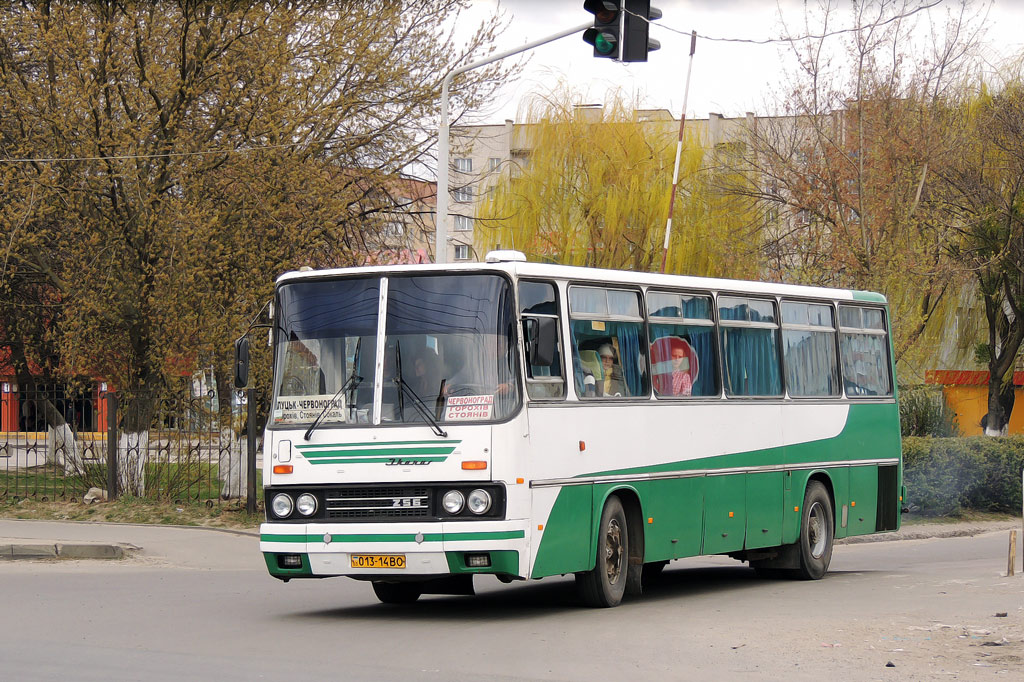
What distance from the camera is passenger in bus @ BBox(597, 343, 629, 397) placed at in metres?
13.8

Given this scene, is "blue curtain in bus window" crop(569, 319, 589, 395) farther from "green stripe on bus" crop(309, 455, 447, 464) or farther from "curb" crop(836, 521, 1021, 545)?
"curb" crop(836, 521, 1021, 545)

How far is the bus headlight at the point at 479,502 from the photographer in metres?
12.2

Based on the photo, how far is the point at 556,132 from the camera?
47094mm

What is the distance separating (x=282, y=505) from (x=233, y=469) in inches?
455

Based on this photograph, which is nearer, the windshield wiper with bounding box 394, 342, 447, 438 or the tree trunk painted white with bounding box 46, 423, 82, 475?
the windshield wiper with bounding box 394, 342, 447, 438

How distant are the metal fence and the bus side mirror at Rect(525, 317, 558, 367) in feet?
36.2

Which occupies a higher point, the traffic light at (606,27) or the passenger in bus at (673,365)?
the traffic light at (606,27)

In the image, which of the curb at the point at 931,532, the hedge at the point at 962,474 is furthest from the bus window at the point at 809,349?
the hedge at the point at 962,474

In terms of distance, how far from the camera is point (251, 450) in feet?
73.8

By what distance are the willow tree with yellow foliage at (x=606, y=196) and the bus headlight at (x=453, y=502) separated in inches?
1283

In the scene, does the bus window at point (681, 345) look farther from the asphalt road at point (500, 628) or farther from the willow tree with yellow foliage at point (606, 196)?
the willow tree with yellow foliage at point (606, 196)


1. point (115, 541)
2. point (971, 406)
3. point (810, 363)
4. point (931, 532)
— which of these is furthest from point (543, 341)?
point (971, 406)

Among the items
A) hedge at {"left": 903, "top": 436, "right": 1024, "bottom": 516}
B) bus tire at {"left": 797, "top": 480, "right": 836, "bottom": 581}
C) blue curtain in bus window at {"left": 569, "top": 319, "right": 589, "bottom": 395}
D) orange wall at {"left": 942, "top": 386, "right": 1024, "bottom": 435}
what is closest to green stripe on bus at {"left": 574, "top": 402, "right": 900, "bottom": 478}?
bus tire at {"left": 797, "top": 480, "right": 836, "bottom": 581}

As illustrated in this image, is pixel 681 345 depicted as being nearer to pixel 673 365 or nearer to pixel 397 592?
pixel 673 365
